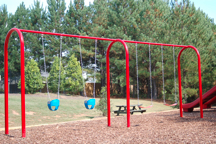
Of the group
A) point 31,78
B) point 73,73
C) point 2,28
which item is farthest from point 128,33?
point 2,28

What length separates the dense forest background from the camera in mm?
17203

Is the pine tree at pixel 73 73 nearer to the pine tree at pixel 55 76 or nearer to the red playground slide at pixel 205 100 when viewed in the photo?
the pine tree at pixel 55 76

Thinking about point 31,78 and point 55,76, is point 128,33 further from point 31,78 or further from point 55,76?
point 31,78

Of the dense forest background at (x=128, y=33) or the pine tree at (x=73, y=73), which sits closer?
the dense forest background at (x=128, y=33)

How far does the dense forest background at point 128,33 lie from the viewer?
56.4 feet

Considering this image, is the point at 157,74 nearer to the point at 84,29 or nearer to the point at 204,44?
the point at 204,44

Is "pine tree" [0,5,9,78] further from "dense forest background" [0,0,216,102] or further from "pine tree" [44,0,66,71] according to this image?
"pine tree" [44,0,66,71]

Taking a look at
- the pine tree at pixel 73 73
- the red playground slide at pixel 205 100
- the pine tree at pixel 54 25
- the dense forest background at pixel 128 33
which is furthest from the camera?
the pine tree at pixel 54 25

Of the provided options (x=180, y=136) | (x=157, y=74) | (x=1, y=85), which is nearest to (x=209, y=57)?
(x=157, y=74)

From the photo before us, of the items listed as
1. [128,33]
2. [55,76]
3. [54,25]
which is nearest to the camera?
[55,76]

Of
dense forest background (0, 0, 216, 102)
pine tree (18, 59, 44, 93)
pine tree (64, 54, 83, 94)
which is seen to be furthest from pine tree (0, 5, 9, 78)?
pine tree (64, 54, 83, 94)

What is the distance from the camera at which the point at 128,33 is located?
23156mm

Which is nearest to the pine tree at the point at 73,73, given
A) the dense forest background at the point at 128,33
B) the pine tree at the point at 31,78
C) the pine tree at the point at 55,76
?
the pine tree at the point at 55,76

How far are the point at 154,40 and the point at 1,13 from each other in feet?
60.0
